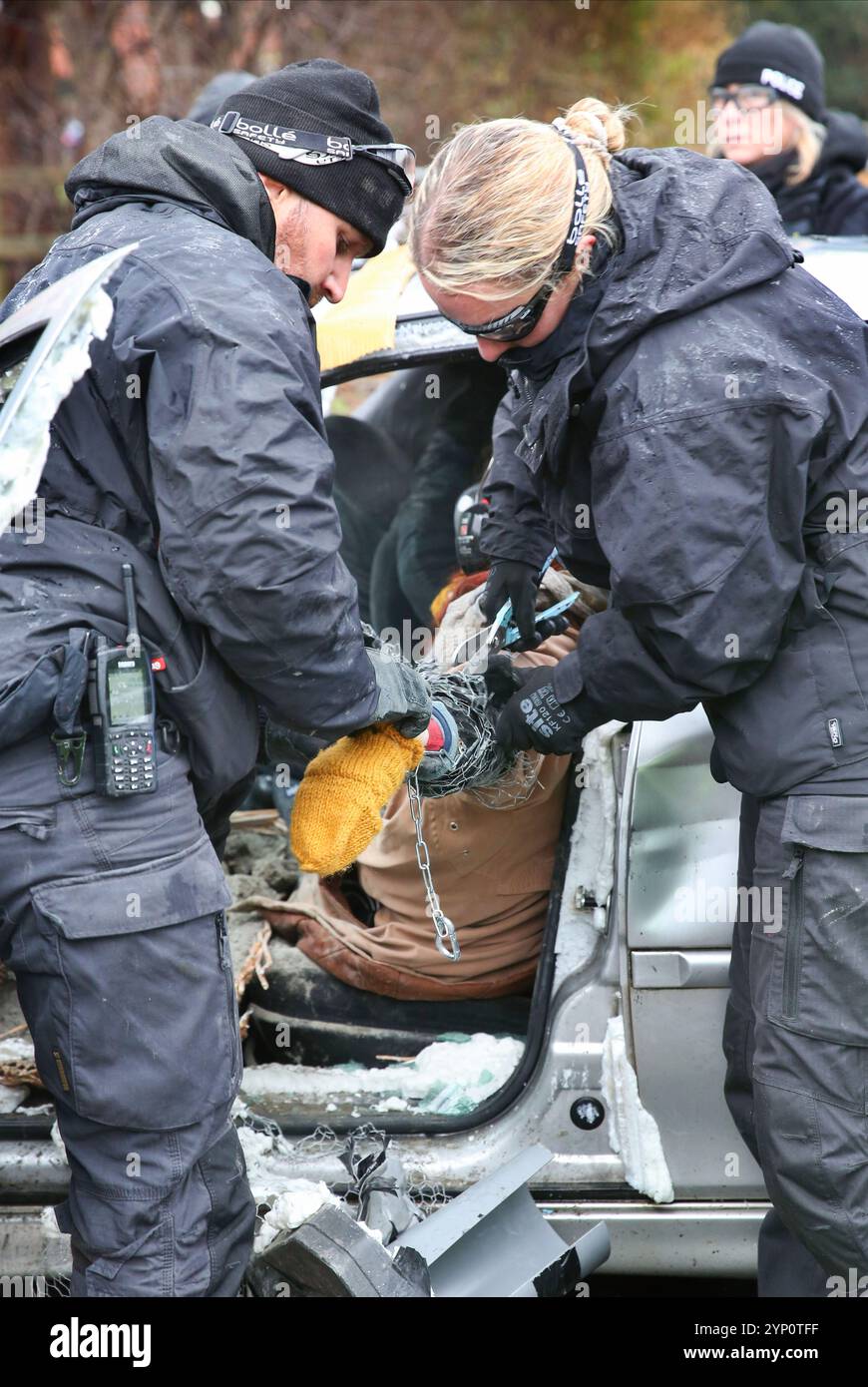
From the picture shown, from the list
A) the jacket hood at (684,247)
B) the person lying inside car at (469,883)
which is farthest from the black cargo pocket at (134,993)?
the jacket hood at (684,247)

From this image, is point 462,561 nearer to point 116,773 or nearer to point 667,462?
point 667,462

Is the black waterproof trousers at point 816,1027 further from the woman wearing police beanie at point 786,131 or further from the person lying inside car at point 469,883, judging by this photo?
the woman wearing police beanie at point 786,131

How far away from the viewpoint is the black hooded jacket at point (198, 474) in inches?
71.7

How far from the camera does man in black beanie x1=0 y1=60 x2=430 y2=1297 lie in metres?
1.83

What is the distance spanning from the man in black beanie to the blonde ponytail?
0.26m

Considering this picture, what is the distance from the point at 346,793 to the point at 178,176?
1016 millimetres

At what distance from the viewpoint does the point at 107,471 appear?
192 cm

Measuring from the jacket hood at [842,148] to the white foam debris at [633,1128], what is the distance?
12.0 ft

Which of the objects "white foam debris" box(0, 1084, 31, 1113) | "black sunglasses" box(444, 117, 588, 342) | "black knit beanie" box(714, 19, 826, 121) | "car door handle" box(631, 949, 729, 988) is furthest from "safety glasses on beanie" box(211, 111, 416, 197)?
"black knit beanie" box(714, 19, 826, 121)

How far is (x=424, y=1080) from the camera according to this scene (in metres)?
2.70

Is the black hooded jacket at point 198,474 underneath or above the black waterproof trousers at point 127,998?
above

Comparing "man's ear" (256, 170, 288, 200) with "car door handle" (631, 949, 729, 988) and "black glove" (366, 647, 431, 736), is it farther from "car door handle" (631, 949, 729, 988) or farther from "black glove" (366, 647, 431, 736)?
"car door handle" (631, 949, 729, 988)

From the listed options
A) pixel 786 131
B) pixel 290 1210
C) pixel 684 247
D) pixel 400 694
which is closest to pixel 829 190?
pixel 786 131
